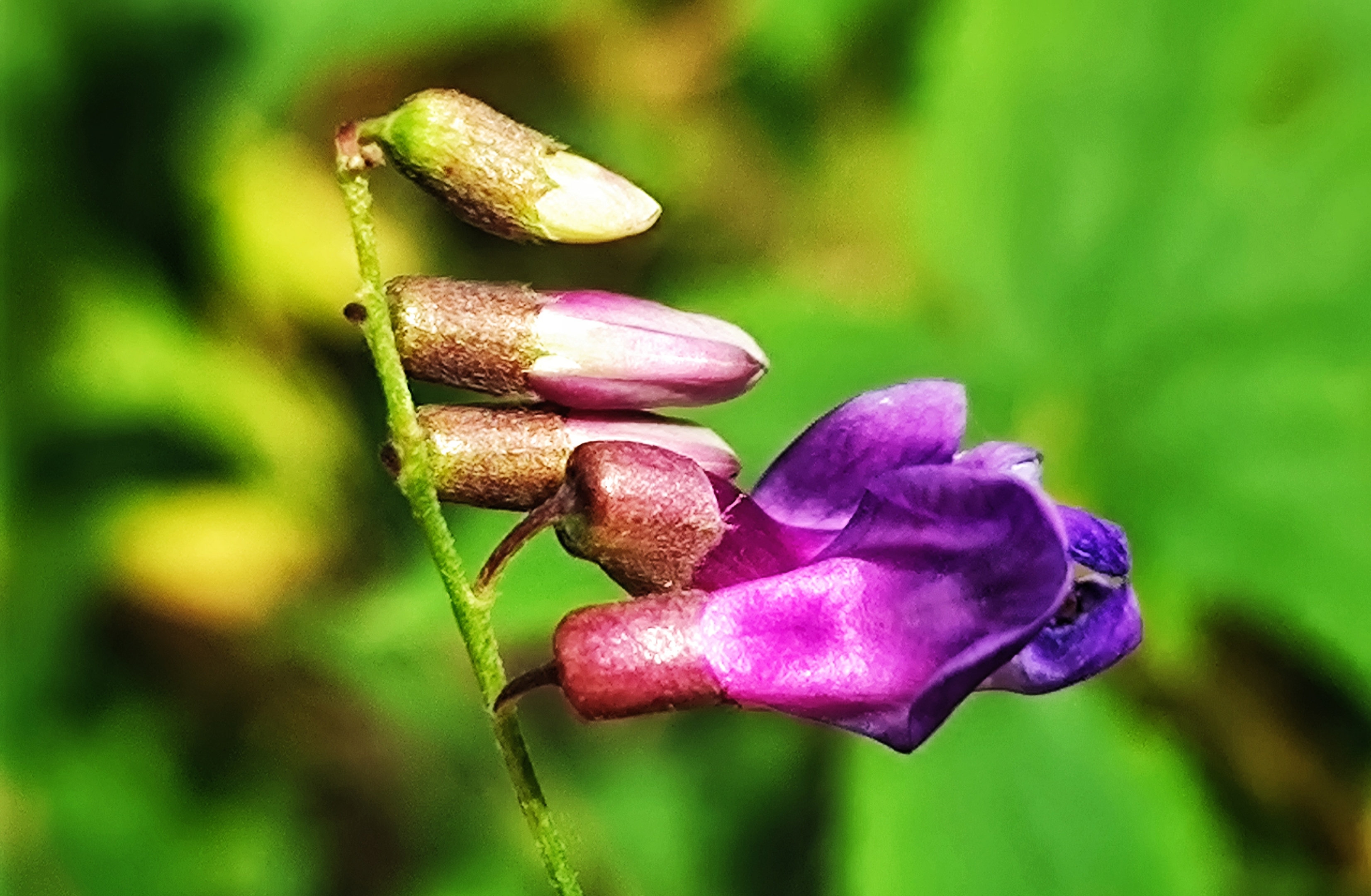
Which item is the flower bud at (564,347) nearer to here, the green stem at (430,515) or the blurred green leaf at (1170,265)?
the green stem at (430,515)

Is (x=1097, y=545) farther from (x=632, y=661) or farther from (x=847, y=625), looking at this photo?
(x=632, y=661)

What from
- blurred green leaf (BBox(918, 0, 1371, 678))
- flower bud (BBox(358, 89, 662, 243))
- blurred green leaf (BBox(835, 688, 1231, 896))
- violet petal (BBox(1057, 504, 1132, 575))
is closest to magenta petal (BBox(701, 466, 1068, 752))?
violet petal (BBox(1057, 504, 1132, 575))

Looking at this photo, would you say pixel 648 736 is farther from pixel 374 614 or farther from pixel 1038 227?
pixel 1038 227

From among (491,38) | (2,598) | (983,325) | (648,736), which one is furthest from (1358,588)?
(2,598)

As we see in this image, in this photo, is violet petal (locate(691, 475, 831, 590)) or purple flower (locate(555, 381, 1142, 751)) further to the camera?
violet petal (locate(691, 475, 831, 590))

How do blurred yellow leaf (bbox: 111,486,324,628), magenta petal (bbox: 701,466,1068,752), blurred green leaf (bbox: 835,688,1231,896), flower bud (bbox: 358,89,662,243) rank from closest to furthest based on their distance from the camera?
magenta petal (bbox: 701,466,1068,752), flower bud (bbox: 358,89,662,243), blurred green leaf (bbox: 835,688,1231,896), blurred yellow leaf (bbox: 111,486,324,628)

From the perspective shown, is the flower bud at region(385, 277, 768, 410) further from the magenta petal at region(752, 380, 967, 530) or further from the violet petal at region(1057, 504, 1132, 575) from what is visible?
the violet petal at region(1057, 504, 1132, 575)
